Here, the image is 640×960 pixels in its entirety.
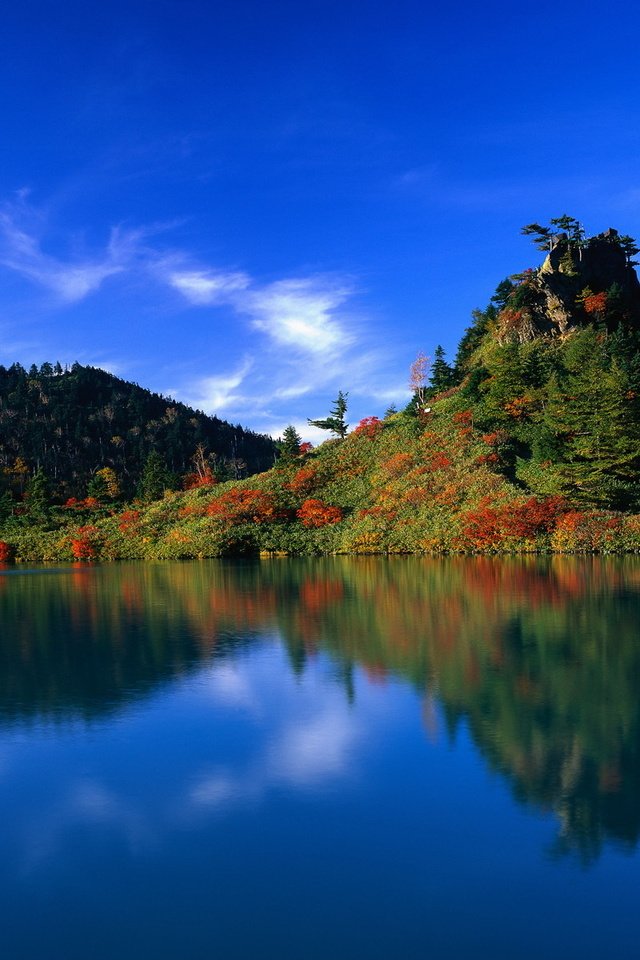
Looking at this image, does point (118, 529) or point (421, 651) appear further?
point (118, 529)

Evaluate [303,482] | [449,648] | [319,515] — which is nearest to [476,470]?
[319,515]

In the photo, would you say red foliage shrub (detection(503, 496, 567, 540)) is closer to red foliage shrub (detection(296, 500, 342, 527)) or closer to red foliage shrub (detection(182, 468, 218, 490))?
red foliage shrub (detection(296, 500, 342, 527))

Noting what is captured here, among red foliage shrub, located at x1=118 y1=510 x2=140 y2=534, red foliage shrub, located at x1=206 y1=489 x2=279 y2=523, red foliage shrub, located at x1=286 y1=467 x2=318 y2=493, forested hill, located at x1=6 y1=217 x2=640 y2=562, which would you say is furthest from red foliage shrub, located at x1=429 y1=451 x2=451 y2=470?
red foliage shrub, located at x1=118 y1=510 x2=140 y2=534

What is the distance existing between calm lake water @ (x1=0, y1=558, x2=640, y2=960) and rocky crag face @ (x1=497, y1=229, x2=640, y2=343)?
51.7 m

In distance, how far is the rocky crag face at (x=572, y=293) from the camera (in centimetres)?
6306

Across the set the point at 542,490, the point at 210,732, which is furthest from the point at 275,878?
the point at 542,490

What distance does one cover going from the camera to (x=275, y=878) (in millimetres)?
5797

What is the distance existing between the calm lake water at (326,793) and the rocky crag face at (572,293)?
2034 inches

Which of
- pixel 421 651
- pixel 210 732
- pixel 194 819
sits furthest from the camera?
pixel 421 651

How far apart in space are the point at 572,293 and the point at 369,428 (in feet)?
75.3

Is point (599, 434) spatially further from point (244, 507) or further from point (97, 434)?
point (97, 434)

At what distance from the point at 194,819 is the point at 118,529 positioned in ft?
179

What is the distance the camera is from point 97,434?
12244 cm

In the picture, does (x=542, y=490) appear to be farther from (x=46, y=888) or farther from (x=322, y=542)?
(x=46, y=888)
